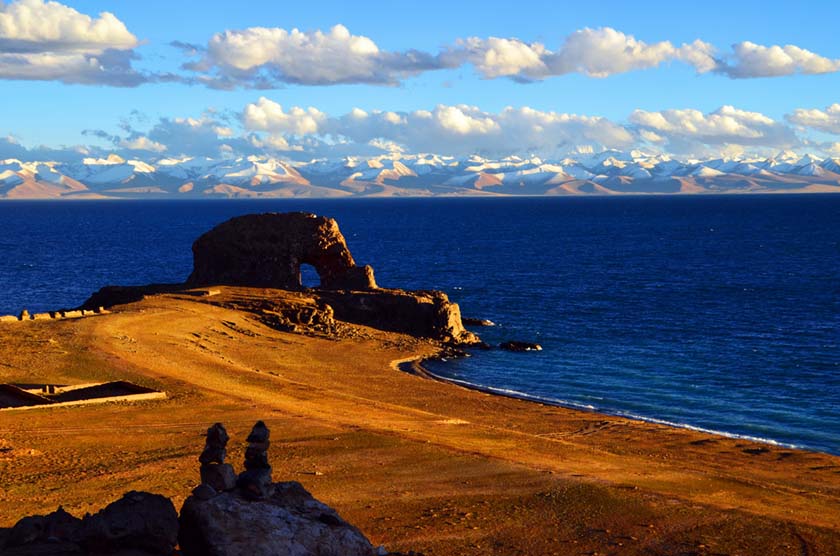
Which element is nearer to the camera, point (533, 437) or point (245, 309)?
point (533, 437)

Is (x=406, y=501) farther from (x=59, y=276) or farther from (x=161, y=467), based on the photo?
(x=59, y=276)

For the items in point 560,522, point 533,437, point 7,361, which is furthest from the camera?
point 7,361

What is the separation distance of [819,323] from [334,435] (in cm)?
6007

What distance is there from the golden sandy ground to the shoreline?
139cm

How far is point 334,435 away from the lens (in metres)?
40.1

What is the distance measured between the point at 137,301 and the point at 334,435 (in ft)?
141

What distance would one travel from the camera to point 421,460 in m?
36.5

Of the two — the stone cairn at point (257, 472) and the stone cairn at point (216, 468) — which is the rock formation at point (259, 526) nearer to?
the stone cairn at point (257, 472)

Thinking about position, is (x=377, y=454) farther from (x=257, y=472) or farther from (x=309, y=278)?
(x=309, y=278)

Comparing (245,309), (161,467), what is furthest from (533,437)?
(245,309)

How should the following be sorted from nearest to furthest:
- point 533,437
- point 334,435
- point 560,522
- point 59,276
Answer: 1. point 560,522
2. point 334,435
3. point 533,437
4. point 59,276

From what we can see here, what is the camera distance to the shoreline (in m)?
49.8

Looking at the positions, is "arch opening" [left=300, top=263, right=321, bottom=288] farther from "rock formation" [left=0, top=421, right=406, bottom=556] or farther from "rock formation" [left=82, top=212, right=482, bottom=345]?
"rock formation" [left=0, top=421, right=406, bottom=556]

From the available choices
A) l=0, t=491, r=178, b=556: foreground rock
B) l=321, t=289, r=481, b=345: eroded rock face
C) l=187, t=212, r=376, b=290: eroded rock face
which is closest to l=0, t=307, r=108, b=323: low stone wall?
l=187, t=212, r=376, b=290: eroded rock face
